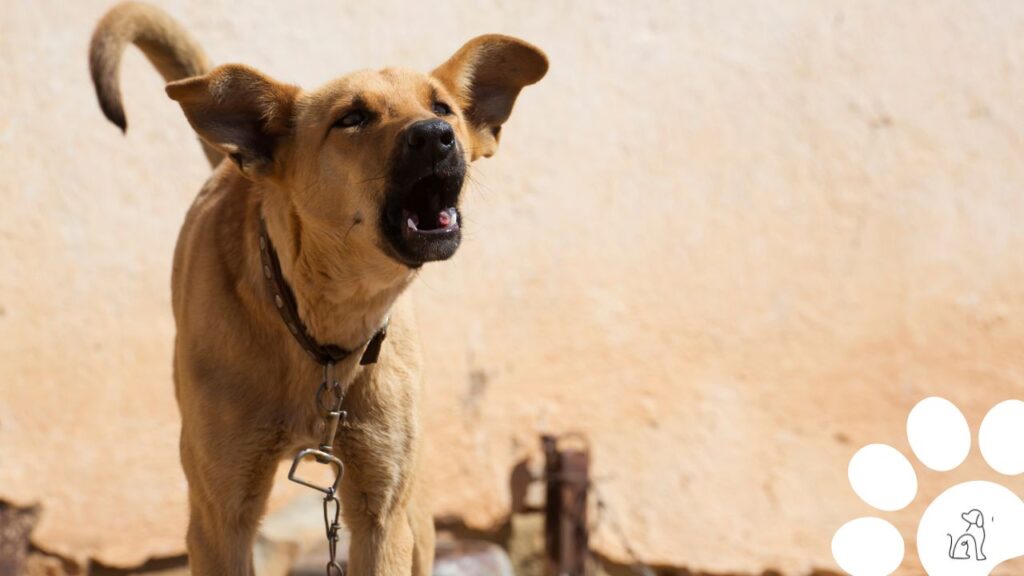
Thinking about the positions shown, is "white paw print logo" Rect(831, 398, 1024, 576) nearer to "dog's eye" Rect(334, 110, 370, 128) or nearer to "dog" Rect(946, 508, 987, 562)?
"dog" Rect(946, 508, 987, 562)

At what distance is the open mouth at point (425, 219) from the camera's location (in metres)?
3.33

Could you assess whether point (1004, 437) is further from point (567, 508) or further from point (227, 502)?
point (227, 502)

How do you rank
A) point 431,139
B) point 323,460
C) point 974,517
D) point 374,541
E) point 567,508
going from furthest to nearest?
point 567,508 → point 974,517 → point 374,541 → point 323,460 → point 431,139

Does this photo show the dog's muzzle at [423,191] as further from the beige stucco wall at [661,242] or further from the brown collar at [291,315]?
the beige stucco wall at [661,242]

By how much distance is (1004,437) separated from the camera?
6219 millimetres

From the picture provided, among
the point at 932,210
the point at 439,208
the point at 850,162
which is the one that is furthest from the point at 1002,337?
the point at 439,208

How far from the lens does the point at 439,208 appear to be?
3.45 metres

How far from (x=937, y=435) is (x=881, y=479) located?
34 centimetres

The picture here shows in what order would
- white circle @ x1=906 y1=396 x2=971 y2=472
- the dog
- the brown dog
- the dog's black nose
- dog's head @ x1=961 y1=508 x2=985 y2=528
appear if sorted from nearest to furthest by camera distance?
the dog's black nose < the brown dog < the dog < dog's head @ x1=961 y1=508 x2=985 y2=528 < white circle @ x1=906 y1=396 x2=971 y2=472

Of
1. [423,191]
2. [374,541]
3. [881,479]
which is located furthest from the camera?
[881,479]

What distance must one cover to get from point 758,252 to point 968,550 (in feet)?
5.43

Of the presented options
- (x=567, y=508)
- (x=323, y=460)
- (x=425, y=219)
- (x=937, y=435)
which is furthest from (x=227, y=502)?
(x=937, y=435)

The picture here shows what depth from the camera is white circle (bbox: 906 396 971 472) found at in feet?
20.5

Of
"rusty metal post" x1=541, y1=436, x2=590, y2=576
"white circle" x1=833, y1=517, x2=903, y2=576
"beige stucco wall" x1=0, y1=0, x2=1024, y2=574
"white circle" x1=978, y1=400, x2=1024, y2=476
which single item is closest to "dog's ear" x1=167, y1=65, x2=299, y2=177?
"beige stucco wall" x1=0, y1=0, x2=1024, y2=574
